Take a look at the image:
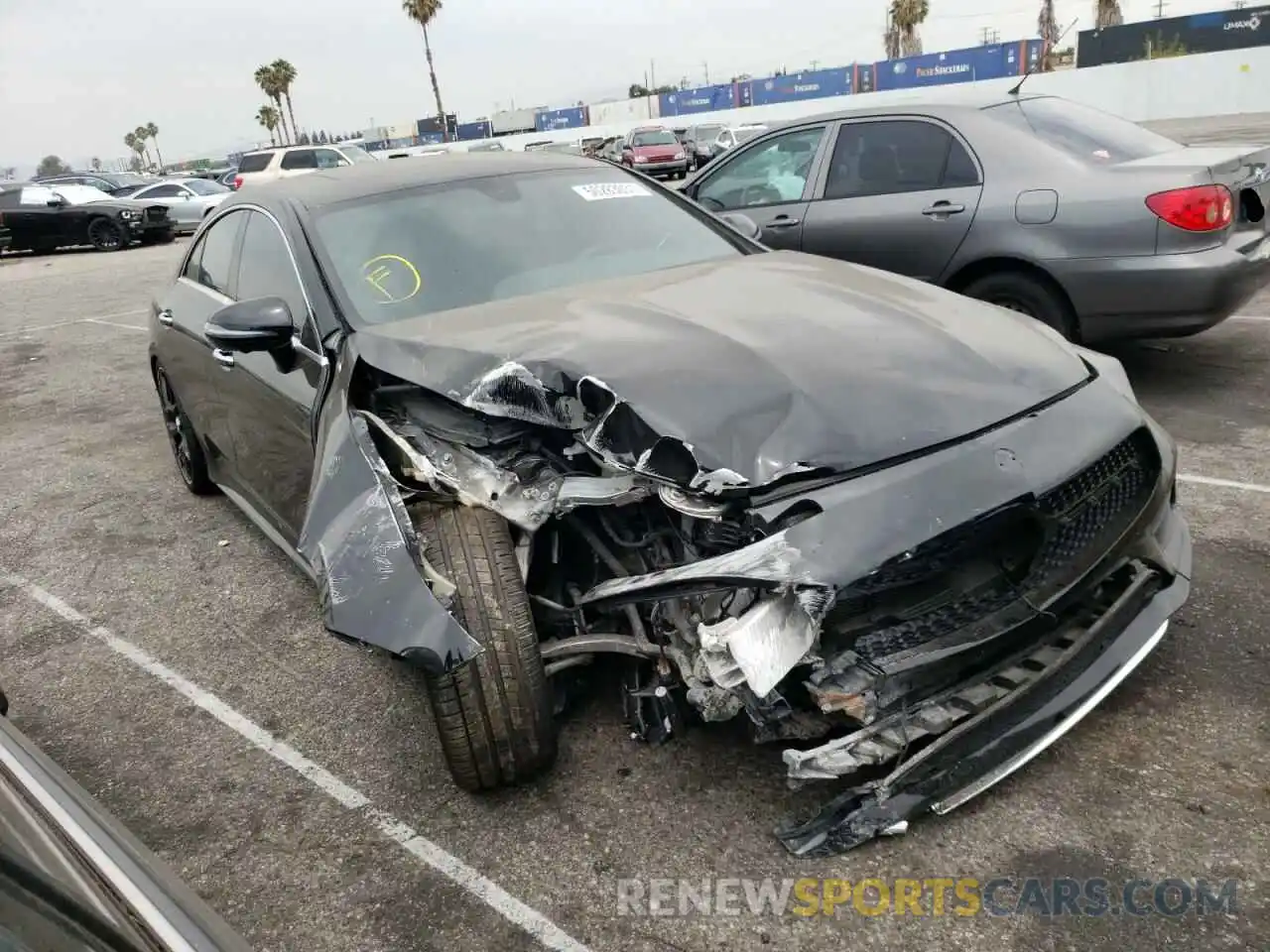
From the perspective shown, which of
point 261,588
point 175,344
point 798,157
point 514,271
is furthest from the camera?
point 798,157

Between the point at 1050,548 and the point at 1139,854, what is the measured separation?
2.34ft

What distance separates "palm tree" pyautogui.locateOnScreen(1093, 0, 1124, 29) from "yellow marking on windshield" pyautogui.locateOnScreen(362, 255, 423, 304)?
5542cm

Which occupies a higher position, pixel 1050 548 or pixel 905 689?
pixel 1050 548

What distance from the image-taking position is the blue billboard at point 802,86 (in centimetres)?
4462

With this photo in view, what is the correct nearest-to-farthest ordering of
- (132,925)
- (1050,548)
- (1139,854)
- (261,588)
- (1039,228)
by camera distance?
(132,925)
(1139,854)
(1050,548)
(261,588)
(1039,228)

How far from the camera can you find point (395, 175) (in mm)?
3672

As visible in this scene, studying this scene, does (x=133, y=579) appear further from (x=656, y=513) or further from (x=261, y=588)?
(x=656, y=513)

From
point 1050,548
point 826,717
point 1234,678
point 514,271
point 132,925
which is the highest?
point 514,271

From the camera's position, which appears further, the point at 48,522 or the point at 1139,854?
the point at 48,522

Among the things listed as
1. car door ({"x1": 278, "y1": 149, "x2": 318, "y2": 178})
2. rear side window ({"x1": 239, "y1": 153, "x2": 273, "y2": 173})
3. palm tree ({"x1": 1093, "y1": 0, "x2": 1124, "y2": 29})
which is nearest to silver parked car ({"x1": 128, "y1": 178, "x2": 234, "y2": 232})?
rear side window ({"x1": 239, "y1": 153, "x2": 273, "y2": 173})

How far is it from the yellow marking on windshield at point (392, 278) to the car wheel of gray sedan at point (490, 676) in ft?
3.25

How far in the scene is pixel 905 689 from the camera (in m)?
2.19

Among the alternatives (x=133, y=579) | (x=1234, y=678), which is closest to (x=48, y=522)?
(x=133, y=579)

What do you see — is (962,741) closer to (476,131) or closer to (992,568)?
(992,568)
